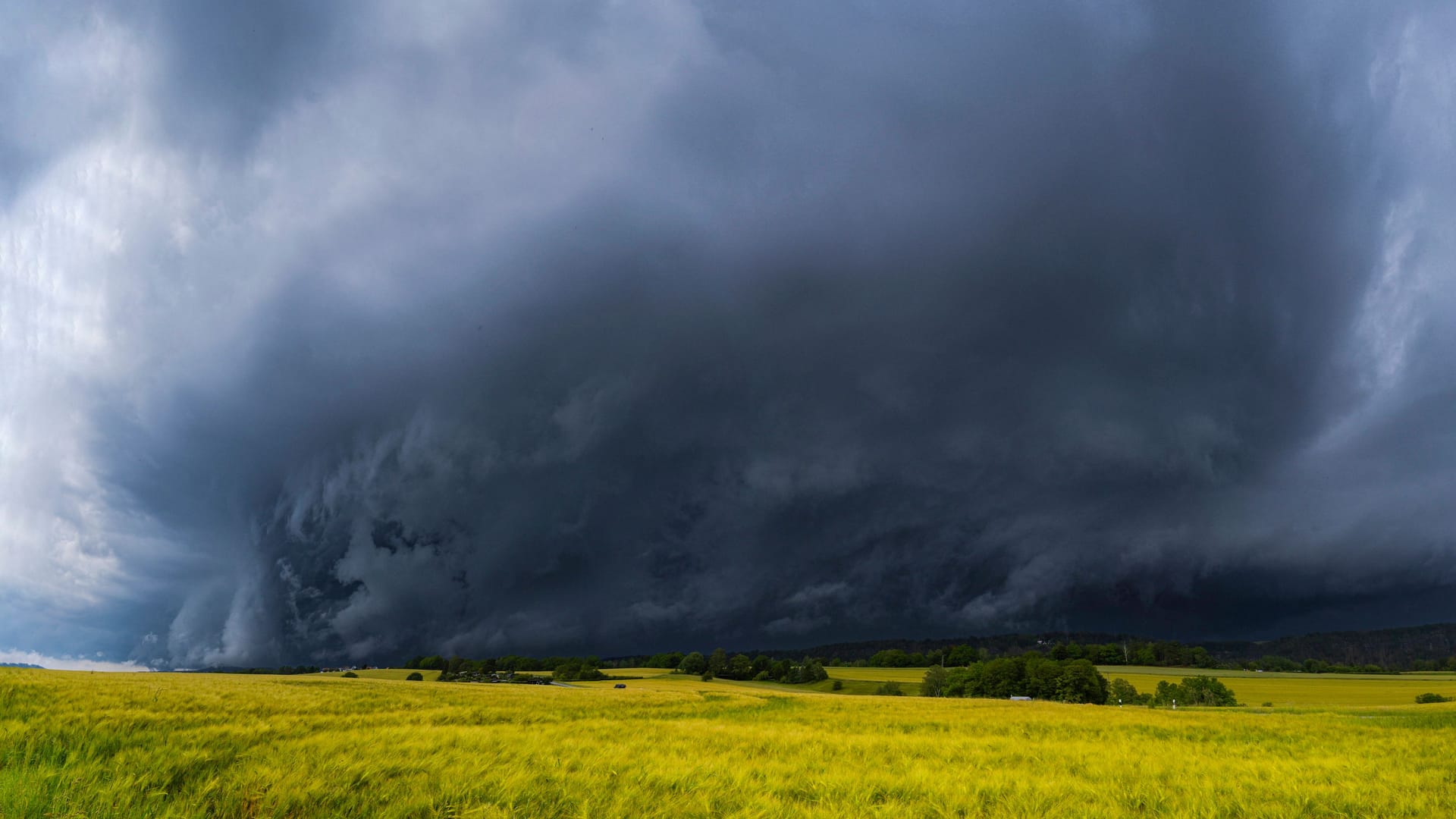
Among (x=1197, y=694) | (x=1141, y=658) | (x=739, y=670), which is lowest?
(x=1141, y=658)

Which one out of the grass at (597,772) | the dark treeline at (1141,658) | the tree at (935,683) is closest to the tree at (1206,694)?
the tree at (935,683)

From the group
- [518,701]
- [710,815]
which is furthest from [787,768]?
[518,701]

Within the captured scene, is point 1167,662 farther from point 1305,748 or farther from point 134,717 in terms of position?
point 134,717

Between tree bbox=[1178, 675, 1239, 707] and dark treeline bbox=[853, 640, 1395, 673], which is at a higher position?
tree bbox=[1178, 675, 1239, 707]

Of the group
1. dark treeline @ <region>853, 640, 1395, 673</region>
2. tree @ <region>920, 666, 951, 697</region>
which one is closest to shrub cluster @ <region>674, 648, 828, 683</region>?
tree @ <region>920, 666, 951, 697</region>

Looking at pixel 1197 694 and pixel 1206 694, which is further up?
pixel 1206 694

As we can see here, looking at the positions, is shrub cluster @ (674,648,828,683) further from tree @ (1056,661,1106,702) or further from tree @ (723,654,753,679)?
tree @ (1056,661,1106,702)

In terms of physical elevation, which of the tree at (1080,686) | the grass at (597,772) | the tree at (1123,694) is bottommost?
the tree at (1123,694)

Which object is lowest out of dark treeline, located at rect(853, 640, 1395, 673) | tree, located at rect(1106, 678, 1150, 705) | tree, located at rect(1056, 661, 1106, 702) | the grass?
dark treeline, located at rect(853, 640, 1395, 673)

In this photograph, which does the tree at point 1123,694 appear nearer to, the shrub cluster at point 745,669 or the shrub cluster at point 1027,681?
the shrub cluster at point 1027,681

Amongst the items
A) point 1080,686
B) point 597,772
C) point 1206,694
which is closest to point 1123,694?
point 1080,686

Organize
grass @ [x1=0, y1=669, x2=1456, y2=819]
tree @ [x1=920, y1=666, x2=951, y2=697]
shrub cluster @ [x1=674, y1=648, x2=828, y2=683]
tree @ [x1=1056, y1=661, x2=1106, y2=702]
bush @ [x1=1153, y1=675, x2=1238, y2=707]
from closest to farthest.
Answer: grass @ [x1=0, y1=669, x2=1456, y2=819] → bush @ [x1=1153, y1=675, x2=1238, y2=707] → tree @ [x1=1056, y1=661, x2=1106, y2=702] → tree @ [x1=920, y1=666, x2=951, y2=697] → shrub cluster @ [x1=674, y1=648, x2=828, y2=683]

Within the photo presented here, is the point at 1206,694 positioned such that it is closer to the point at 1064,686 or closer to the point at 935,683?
the point at 1064,686

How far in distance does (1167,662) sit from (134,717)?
771 ft
